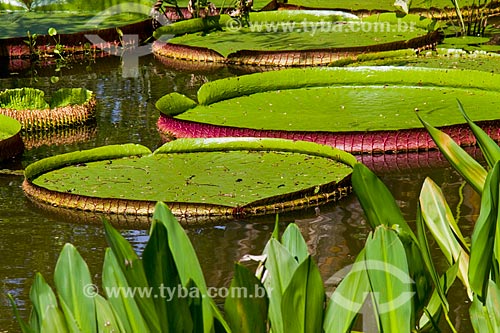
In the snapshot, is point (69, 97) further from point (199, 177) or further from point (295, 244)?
point (295, 244)

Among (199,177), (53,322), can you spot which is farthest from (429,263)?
(199,177)

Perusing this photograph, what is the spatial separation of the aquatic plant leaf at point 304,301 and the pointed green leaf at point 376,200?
0.22m

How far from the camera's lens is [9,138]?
4.90m

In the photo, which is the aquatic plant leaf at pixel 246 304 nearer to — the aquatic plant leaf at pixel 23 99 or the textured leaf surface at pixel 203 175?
the textured leaf surface at pixel 203 175

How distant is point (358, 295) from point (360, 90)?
429cm

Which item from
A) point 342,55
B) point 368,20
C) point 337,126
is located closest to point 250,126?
point 337,126

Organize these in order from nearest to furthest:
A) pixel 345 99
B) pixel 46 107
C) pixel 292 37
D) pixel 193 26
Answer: pixel 345 99 → pixel 46 107 → pixel 292 37 → pixel 193 26

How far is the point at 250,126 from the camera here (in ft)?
16.4

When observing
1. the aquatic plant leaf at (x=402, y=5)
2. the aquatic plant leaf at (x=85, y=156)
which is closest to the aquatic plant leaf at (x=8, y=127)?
the aquatic plant leaf at (x=85, y=156)

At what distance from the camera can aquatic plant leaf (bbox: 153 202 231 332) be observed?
4.59 feet

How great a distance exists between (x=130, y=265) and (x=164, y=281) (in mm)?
49

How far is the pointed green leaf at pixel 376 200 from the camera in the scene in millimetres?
1563

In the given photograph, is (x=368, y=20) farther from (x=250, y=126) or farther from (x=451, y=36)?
(x=250, y=126)

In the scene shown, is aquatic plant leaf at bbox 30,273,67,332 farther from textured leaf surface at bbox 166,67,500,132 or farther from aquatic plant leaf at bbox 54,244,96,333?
textured leaf surface at bbox 166,67,500,132
